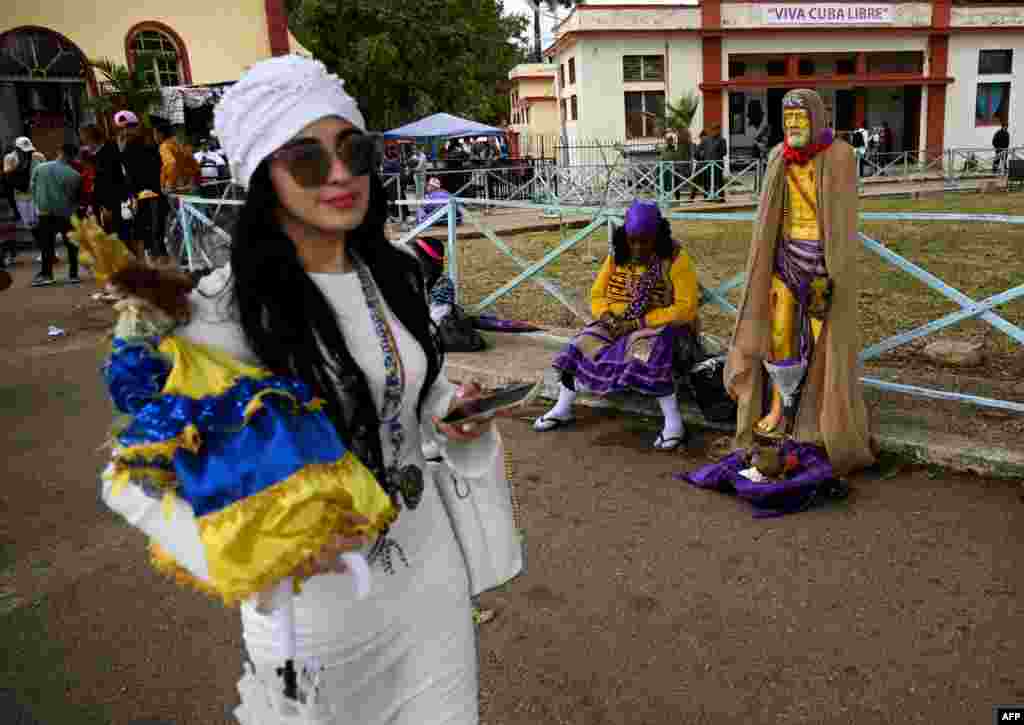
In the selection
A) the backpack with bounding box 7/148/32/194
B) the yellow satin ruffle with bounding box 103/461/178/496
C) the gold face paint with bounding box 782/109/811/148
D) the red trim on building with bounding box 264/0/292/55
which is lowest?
the yellow satin ruffle with bounding box 103/461/178/496

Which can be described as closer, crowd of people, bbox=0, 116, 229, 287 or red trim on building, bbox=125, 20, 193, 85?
crowd of people, bbox=0, 116, 229, 287

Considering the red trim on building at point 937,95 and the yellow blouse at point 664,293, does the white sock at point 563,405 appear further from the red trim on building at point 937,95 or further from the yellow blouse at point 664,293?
the red trim on building at point 937,95

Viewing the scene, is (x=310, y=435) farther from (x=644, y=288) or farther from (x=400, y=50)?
(x=400, y=50)

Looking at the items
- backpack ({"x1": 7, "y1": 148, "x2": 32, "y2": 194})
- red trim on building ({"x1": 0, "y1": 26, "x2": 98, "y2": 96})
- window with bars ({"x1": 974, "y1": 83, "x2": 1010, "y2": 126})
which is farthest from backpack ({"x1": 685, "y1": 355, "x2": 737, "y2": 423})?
window with bars ({"x1": 974, "y1": 83, "x2": 1010, "y2": 126})

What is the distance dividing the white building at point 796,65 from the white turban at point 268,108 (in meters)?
26.0

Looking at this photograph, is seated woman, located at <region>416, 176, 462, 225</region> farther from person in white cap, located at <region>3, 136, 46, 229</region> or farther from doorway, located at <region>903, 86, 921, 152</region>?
doorway, located at <region>903, 86, 921, 152</region>

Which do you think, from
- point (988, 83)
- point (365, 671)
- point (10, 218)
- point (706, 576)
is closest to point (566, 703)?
point (706, 576)

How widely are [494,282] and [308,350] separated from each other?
29.6 feet

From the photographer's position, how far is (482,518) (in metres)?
1.83

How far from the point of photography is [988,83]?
29156 millimetres

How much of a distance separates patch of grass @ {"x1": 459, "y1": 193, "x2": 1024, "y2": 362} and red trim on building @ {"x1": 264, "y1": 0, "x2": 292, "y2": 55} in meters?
8.45

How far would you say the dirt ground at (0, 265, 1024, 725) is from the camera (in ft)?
9.20

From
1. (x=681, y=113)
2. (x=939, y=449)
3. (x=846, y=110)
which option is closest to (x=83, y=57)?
(x=681, y=113)

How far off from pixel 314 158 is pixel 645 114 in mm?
27158
